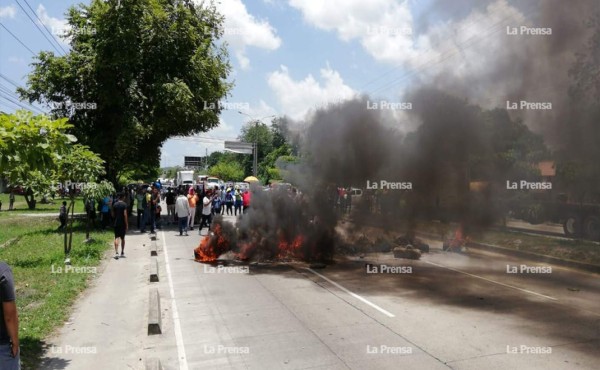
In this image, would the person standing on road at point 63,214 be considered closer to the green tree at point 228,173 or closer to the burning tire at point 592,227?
the burning tire at point 592,227

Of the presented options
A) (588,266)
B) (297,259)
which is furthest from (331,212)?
(588,266)

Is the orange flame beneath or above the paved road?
above

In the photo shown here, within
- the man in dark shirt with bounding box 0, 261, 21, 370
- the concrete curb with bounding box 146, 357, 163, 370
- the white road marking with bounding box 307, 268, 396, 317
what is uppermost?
the man in dark shirt with bounding box 0, 261, 21, 370

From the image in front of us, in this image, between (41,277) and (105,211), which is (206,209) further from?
(41,277)

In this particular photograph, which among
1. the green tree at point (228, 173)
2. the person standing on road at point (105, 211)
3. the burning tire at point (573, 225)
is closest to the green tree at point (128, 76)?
the person standing on road at point (105, 211)

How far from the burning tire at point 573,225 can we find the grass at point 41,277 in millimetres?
14324

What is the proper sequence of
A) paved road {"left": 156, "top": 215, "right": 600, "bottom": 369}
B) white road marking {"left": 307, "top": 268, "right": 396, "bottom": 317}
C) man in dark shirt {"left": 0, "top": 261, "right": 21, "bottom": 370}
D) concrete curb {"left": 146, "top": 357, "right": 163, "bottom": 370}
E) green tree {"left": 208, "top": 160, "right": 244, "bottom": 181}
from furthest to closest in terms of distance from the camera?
green tree {"left": 208, "top": 160, "right": 244, "bottom": 181} → white road marking {"left": 307, "top": 268, "right": 396, "bottom": 317} → paved road {"left": 156, "top": 215, "right": 600, "bottom": 369} → concrete curb {"left": 146, "top": 357, "right": 163, "bottom": 370} → man in dark shirt {"left": 0, "top": 261, "right": 21, "bottom": 370}

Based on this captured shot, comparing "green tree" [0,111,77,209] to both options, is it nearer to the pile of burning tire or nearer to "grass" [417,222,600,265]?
the pile of burning tire

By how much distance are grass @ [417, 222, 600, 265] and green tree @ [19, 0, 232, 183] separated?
11446mm

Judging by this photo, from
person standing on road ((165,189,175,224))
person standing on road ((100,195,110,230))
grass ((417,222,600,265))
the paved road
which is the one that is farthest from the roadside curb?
person standing on road ((100,195,110,230))

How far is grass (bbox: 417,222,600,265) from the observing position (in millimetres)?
11656

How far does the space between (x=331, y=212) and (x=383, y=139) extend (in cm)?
281

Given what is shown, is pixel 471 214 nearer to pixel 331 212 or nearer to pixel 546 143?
pixel 546 143

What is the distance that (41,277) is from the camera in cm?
951
